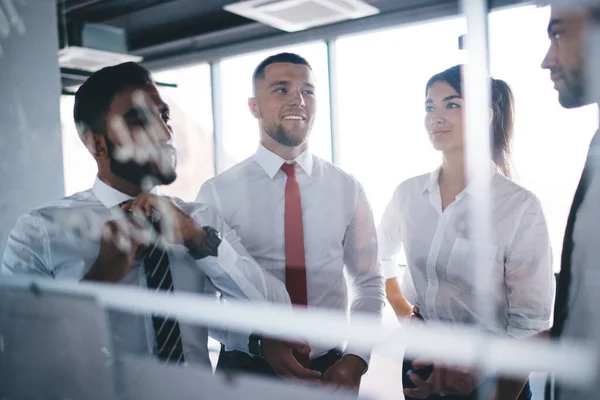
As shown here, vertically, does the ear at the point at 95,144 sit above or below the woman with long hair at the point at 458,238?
above

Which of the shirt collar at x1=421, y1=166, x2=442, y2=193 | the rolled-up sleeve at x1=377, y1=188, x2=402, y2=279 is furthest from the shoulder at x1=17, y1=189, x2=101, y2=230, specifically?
the shirt collar at x1=421, y1=166, x2=442, y2=193

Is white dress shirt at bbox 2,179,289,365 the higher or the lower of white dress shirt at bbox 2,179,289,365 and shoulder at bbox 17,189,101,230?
the lower

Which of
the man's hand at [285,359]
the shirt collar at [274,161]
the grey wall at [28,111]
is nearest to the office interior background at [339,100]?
the grey wall at [28,111]

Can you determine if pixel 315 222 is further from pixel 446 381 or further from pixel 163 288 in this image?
pixel 446 381

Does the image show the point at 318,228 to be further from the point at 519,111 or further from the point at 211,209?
the point at 519,111

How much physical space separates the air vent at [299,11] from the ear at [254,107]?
96 cm

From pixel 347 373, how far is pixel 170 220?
0.79 metres

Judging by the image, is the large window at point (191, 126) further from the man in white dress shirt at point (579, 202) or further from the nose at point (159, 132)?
the man in white dress shirt at point (579, 202)

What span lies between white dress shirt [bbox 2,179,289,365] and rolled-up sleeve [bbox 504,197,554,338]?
785 millimetres

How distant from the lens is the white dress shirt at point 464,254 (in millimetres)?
1537

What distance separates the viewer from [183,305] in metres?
1.15

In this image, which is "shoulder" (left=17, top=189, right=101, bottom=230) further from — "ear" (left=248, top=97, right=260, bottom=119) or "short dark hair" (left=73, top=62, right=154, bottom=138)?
"ear" (left=248, top=97, right=260, bottom=119)

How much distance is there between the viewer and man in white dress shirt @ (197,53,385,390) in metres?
1.74

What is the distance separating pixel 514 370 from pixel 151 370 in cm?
65
